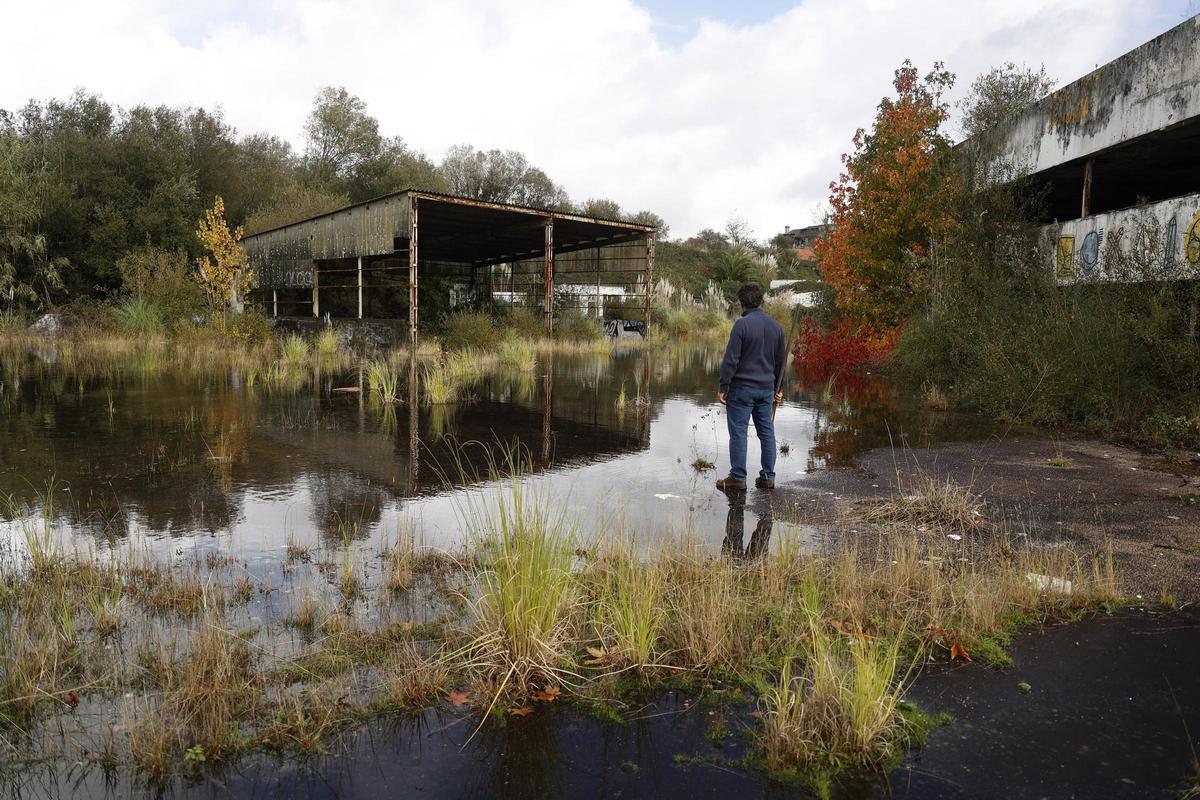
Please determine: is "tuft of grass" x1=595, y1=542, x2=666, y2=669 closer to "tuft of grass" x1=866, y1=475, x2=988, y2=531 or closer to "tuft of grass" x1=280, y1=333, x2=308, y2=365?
"tuft of grass" x1=866, y1=475, x2=988, y2=531

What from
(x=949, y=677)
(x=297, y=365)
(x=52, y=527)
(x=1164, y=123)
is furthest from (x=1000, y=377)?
(x=297, y=365)

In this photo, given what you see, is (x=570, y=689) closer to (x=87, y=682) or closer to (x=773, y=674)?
(x=773, y=674)

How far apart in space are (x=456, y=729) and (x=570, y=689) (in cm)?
58

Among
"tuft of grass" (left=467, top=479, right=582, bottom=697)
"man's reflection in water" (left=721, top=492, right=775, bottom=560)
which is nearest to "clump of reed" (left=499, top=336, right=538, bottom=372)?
"man's reflection in water" (left=721, top=492, right=775, bottom=560)

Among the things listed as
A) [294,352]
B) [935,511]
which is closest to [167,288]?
[294,352]

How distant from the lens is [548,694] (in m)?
3.68

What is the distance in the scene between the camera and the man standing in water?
7668mm

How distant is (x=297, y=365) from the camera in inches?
783

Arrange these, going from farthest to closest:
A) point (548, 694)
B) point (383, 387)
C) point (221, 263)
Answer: point (221, 263) → point (383, 387) → point (548, 694)

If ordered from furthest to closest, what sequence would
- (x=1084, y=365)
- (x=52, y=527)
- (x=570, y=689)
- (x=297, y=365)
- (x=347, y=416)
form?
1. (x=297, y=365)
2. (x=347, y=416)
3. (x=1084, y=365)
4. (x=52, y=527)
5. (x=570, y=689)

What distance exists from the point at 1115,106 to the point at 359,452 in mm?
13675

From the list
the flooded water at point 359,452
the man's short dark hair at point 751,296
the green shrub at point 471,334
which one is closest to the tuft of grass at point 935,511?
the flooded water at point 359,452

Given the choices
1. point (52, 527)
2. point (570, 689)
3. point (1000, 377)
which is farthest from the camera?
point (1000, 377)

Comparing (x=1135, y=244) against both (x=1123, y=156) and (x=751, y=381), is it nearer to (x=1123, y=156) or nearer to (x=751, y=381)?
(x=1123, y=156)
